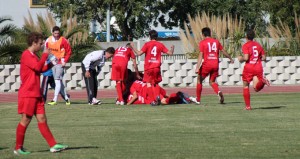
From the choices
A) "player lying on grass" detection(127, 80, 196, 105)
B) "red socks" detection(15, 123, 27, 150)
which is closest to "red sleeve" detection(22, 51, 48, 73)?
"red socks" detection(15, 123, 27, 150)

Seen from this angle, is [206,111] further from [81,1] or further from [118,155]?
[81,1]

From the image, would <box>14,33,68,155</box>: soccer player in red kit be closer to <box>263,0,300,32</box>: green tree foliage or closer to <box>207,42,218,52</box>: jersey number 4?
<box>207,42,218,52</box>: jersey number 4

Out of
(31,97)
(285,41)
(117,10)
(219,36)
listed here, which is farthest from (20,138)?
(117,10)

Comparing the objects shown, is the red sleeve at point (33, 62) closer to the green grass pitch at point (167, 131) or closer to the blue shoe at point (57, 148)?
the blue shoe at point (57, 148)

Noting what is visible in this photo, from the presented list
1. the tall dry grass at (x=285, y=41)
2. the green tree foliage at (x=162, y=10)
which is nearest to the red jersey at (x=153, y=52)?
the tall dry grass at (x=285, y=41)

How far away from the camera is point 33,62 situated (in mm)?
13609

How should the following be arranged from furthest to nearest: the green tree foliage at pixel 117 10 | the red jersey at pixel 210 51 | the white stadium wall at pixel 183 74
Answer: the green tree foliage at pixel 117 10 < the white stadium wall at pixel 183 74 < the red jersey at pixel 210 51

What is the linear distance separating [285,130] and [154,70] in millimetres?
7090

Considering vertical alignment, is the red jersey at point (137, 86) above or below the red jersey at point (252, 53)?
below

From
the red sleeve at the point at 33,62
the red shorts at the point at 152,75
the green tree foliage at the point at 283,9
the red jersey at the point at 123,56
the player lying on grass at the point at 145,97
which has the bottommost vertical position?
the player lying on grass at the point at 145,97

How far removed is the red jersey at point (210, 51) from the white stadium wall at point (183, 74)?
9.85 m

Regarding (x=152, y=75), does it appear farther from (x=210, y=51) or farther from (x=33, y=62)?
(x=33, y=62)

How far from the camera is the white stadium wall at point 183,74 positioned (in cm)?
3234

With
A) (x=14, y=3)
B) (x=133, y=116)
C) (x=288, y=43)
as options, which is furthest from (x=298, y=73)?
(x=14, y=3)
